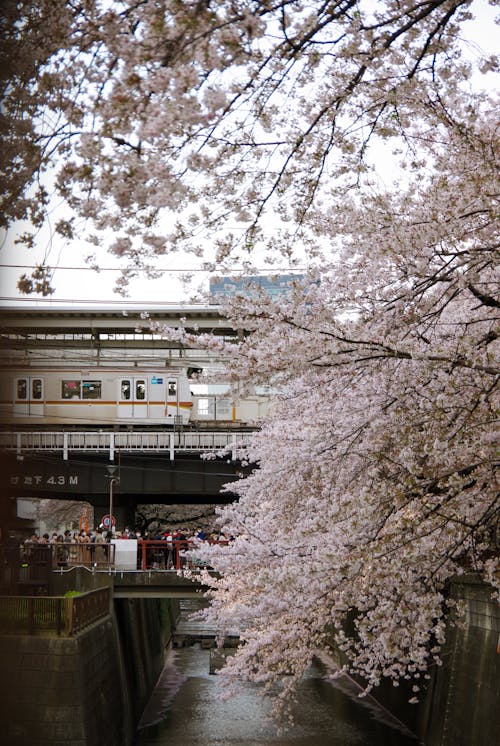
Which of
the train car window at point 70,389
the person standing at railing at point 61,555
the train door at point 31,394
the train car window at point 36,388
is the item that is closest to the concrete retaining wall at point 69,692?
the person standing at railing at point 61,555

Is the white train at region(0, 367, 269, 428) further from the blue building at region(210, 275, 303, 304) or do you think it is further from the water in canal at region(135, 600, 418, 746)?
the blue building at region(210, 275, 303, 304)

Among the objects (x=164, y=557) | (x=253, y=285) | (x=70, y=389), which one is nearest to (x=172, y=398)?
(x=70, y=389)

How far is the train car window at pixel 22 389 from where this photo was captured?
111ft

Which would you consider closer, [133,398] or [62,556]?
[62,556]

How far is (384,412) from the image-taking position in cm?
904

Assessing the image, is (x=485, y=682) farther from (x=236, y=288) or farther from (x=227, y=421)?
(x=227, y=421)

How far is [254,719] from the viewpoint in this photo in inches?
961

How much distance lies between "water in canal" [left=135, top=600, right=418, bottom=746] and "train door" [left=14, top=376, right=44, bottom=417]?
10901 mm

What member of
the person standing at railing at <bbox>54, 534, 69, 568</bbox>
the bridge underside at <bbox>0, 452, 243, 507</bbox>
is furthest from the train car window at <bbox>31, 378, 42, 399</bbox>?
the person standing at railing at <bbox>54, 534, 69, 568</bbox>

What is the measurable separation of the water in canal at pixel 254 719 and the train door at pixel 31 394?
1090 centimetres

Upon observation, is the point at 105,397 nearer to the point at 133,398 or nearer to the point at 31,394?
the point at 133,398

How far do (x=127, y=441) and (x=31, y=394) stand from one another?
497cm

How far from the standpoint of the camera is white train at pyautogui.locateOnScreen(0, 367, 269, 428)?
33.9 meters

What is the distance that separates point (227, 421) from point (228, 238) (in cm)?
2729
